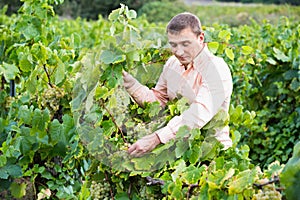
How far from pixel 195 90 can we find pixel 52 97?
110 cm

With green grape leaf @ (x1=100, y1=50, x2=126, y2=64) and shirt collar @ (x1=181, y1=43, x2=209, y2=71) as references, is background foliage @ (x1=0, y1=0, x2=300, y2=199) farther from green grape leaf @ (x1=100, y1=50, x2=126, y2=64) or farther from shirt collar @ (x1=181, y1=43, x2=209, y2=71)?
shirt collar @ (x1=181, y1=43, x2=209, y2=71)

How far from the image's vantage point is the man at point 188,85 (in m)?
2.75

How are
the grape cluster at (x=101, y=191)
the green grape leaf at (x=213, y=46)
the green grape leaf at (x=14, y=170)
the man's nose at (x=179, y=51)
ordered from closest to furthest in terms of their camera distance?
the man's nose at (x=179, y=51), the grape cluster at (x=101, y=191), the green grape leaf at (x=213, y=46), the green grape leaf at (x=14, y=170)

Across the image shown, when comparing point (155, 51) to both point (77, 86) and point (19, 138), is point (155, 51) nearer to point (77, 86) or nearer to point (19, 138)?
point (77, 86)

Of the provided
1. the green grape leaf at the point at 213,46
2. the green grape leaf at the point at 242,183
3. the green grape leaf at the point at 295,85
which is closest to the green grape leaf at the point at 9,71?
the green grape leaf at the point at 213,46

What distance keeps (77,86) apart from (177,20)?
0.63m

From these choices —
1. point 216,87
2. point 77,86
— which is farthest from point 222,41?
point 77,86

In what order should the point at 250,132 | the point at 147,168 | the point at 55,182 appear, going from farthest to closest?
the point at 250,132
the point at 55,182
the point at 147,168

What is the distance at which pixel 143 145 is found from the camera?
2.73m

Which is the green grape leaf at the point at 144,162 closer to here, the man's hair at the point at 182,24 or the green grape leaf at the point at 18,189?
the man's hair at the point at 182,24

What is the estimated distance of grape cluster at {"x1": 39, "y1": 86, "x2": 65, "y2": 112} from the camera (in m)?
3.60

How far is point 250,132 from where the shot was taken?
6043 mm

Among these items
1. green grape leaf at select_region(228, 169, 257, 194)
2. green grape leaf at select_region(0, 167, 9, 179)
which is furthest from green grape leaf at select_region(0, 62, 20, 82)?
green grape leaf at select_region(228, 169, 257, 194)

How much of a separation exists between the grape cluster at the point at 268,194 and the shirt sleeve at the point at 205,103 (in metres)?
0.71
